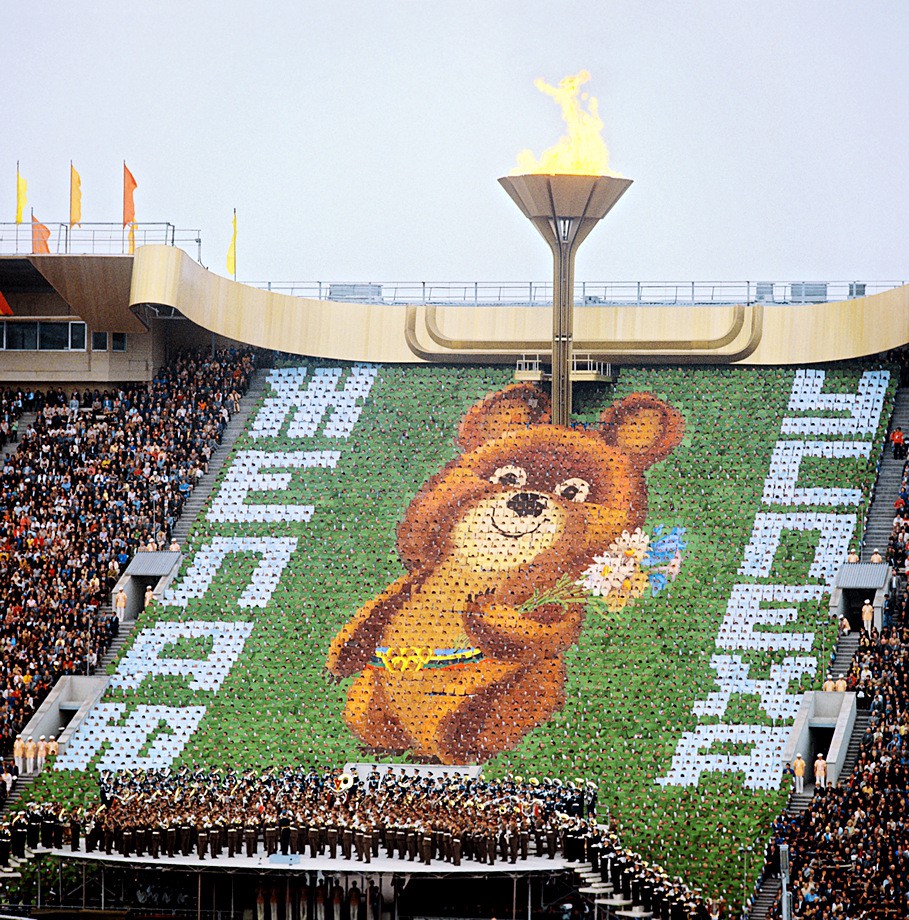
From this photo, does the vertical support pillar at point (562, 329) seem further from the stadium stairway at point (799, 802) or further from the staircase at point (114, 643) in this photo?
the stadium stairway at point (799, 802)

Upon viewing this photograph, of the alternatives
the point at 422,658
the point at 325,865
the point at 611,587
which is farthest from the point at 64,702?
the point at 611,587

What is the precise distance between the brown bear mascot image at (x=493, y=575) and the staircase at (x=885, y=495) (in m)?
6.58

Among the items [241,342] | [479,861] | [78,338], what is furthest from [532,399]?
[479,861]

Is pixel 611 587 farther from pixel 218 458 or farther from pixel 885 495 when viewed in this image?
pixel 218 458

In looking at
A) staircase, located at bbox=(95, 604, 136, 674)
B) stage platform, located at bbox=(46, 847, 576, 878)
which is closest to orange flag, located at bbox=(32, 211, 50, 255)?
staircase, located at bbox=(95, 604, 136, 674)

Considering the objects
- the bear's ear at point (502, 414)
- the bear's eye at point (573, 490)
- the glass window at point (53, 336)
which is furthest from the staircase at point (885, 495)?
the glass window at point (53, 336)

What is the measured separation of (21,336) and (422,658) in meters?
21.6

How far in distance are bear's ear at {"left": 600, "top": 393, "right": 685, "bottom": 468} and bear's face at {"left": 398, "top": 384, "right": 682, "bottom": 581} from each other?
0.03 m

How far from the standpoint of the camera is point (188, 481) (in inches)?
2837

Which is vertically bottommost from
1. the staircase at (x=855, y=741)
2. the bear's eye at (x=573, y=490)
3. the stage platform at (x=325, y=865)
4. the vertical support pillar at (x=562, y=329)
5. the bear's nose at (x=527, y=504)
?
the stage platform at (x=325, y=865)

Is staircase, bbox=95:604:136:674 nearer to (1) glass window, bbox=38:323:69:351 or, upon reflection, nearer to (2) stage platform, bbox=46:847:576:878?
(2) stage platform, bbox=46:847:576:878

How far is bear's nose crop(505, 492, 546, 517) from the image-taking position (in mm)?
68875

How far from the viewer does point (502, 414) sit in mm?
72875

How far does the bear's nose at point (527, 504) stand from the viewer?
226 ft
